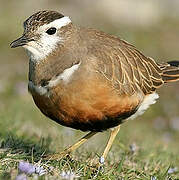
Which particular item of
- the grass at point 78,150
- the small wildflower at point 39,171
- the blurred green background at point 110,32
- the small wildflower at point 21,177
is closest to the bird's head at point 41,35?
the grass at point 78,150

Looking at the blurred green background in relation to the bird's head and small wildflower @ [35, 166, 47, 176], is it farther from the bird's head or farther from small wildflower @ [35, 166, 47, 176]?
small wildflower @ [35, 166, 47, 176]

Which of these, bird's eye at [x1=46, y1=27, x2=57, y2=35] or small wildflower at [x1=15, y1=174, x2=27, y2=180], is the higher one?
bird's eye at [x1=46, y1=27, x2=57, y2=35]

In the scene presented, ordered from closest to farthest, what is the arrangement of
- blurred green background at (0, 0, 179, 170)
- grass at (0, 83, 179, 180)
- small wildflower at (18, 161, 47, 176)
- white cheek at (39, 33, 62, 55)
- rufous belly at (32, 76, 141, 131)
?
small wildflower at (18, 161, 47, 176) < grass at (0, 83, 179, 180) < rufous belly at (32, 76, 141, 131) < white cheek at (39, 33, 62, 55) < blurred green background at (0, 0, 179, 170)

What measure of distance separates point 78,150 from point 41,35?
1.88m

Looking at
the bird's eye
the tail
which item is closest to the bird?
the bird's eye

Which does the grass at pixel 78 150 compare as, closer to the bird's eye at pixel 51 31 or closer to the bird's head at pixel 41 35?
the bird's head at pixel 41 35

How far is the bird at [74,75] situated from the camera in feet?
18.7

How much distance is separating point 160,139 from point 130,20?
9916 mm

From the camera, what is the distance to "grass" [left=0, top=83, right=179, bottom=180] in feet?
18.0

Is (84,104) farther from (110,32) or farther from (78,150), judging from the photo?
(110,32)

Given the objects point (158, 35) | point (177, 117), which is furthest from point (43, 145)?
point (158, 35)

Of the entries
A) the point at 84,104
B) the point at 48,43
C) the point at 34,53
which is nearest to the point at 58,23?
the point at 48,43

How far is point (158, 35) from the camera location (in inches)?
688

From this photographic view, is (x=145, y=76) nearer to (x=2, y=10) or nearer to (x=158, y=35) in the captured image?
(x=158, y=35)
